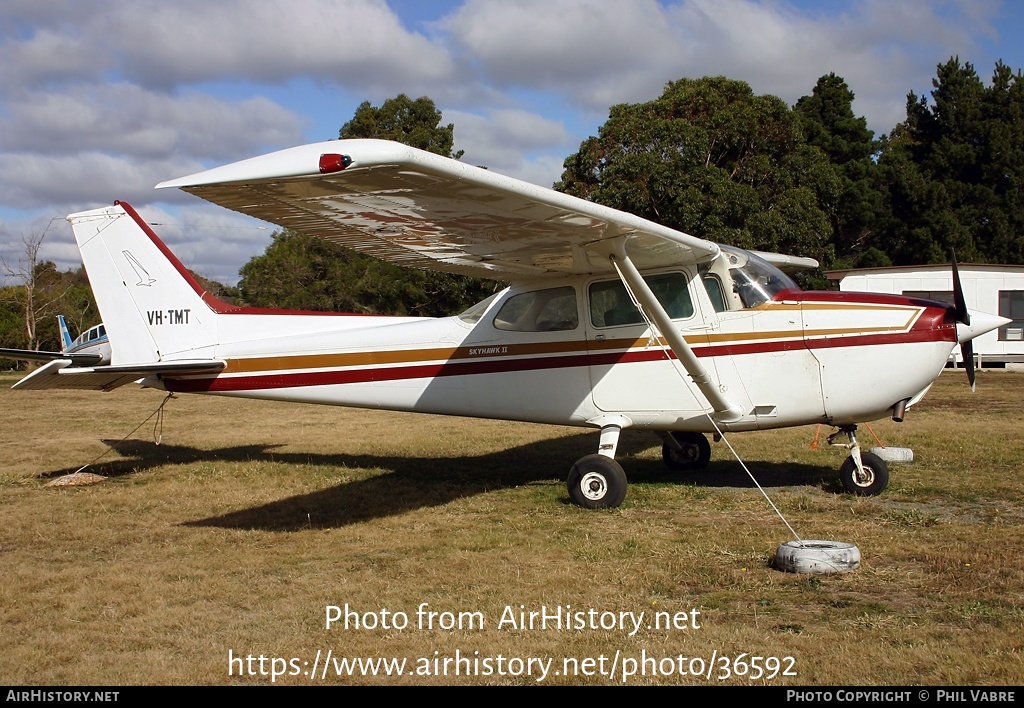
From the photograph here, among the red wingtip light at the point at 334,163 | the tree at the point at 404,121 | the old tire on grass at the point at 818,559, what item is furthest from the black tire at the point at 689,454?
the tree at the point at 404,121

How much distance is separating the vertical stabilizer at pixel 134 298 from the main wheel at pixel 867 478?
7.10 metres

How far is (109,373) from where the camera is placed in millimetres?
9133

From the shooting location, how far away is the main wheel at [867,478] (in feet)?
→ 26.0

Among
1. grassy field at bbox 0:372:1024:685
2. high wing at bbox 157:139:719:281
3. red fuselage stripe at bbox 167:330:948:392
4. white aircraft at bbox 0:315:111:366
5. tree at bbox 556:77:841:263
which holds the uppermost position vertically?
tree at bbox 556:77:841:263

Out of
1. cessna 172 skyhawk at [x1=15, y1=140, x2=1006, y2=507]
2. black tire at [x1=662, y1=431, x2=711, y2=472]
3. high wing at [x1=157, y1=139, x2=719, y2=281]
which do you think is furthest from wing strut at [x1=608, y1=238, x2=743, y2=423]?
black tire at [x1=662, y1=431, x2=711, y2=472]

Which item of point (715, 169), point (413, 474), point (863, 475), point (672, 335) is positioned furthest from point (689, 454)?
point (715, 169)

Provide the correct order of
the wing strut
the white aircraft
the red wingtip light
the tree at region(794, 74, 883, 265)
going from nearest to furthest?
the red wingtip light → the wing strut → the white aircraft → the tree at region(794, 74, 883, 265)

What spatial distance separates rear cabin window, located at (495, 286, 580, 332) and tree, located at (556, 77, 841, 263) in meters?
19.7

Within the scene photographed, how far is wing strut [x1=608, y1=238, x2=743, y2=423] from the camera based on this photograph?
24.1 ft

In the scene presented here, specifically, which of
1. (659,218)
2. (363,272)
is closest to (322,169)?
(659,218)

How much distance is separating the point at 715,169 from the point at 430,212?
24170 millimetres

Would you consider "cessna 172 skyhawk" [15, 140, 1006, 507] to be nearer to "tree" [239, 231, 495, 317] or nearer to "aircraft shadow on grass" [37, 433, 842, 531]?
"aircraft shadow on grass" [37, 433, 842, 531]

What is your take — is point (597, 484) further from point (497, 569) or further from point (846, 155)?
point (846, 155)

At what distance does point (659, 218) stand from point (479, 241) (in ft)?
72.9
